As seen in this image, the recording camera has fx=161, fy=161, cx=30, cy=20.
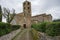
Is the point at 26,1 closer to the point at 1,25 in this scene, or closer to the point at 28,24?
the point at 28,24

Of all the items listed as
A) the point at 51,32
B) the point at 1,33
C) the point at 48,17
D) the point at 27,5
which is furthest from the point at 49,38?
→ the point at 48,17

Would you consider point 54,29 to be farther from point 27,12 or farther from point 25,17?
point 25,17

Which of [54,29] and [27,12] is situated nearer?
[54,29]

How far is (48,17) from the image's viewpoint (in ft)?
321

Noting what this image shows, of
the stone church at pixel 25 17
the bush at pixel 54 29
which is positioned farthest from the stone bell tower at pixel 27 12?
the bush at pixel 54 29

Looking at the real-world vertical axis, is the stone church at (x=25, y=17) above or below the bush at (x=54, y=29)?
above

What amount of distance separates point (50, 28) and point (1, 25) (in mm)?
8711

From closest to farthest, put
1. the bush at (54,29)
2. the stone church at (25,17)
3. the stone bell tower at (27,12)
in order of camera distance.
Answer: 1. the bush at (54,29)
2. the stone bell tower at (27,12)
3. the stone church at (25,17)

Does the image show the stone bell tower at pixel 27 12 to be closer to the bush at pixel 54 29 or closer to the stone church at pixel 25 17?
the stone church at pixel 25 17

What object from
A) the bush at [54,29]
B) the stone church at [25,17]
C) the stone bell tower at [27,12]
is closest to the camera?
the bush at [54,29]

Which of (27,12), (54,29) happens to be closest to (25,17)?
(27,12)

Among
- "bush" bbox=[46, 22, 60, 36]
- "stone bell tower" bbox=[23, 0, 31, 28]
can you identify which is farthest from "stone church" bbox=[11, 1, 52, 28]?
"bush" bbox=[46, 22, 60, 36]

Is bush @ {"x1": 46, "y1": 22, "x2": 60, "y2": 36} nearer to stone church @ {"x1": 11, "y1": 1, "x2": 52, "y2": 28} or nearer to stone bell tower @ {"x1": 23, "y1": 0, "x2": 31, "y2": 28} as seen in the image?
stone church @ {"x1": 11, "y1": 1, "x2": 52, "y2": 28}

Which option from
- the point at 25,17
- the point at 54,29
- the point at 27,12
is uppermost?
the point at 27,12
